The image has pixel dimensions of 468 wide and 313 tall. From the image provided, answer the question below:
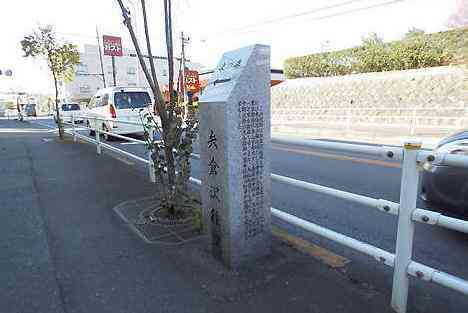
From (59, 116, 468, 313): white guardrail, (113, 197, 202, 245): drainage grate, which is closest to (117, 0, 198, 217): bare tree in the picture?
(113, 197, 202, 245): drainage grate

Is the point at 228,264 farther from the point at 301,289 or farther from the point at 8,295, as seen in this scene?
the point at 8,295

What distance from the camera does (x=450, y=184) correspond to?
318cm

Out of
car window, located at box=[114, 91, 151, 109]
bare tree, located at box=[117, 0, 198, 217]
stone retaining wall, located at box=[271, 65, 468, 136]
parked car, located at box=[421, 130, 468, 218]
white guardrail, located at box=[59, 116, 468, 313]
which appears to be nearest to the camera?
white guardrail, located at box=[59, 116, 468, 313]

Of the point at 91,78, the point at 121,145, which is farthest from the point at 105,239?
the point at 91,78

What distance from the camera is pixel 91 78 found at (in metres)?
55.2

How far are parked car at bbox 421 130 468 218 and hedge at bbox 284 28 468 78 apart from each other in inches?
612

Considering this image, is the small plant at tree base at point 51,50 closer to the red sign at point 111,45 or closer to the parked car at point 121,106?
the parked car at point 121,106

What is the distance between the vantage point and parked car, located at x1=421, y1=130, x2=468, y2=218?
3084 millimetres

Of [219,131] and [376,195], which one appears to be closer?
[219,131]

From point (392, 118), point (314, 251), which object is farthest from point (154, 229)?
point (392, 118)

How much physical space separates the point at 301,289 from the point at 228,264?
62cm

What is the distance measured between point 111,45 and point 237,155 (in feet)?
68.0

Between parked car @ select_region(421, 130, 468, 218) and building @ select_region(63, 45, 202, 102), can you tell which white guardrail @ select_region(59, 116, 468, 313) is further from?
building @ select_region(63, 45, 202, 102)

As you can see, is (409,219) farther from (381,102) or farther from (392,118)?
(381,102)
